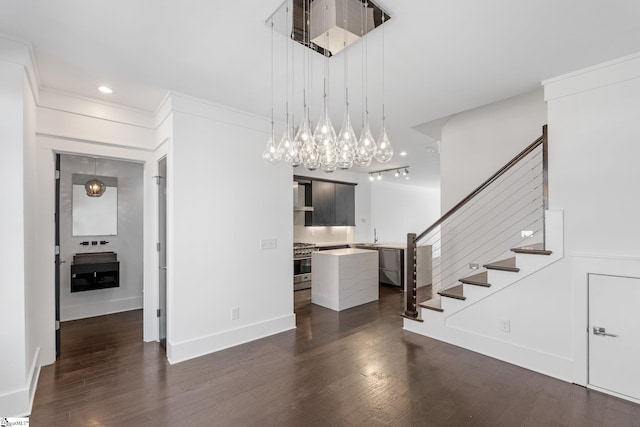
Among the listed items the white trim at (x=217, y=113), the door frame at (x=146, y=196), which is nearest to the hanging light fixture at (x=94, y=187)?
the door frame at (x=146, y=196)

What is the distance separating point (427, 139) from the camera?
5.12 metres

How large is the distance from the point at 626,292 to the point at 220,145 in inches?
168

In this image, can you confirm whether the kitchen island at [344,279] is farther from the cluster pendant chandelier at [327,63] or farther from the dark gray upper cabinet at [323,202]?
the cluster pendant chandelier at [327,63]

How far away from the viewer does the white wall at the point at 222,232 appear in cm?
319

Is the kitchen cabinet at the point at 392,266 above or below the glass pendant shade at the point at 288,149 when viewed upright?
below

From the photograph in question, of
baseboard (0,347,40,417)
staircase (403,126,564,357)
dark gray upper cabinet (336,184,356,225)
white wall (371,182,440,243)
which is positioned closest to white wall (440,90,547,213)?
staircase (403,126,564,357)

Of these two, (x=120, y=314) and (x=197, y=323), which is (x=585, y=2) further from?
(x=120, y=314)

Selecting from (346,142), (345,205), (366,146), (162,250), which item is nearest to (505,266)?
(366,146)

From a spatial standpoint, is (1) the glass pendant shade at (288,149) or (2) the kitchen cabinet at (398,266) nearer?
(1) the glass pendant shade at (288,149)

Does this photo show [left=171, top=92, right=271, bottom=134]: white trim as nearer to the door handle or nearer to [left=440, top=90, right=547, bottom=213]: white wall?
[left=440, top=90, right=547, bottom=213]: white wall

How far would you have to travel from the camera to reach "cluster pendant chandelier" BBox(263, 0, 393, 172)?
193cm

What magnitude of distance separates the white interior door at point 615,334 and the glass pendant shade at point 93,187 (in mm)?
6272

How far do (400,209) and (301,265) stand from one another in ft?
16.5

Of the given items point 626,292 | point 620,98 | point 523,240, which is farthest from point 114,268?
point 620,98
